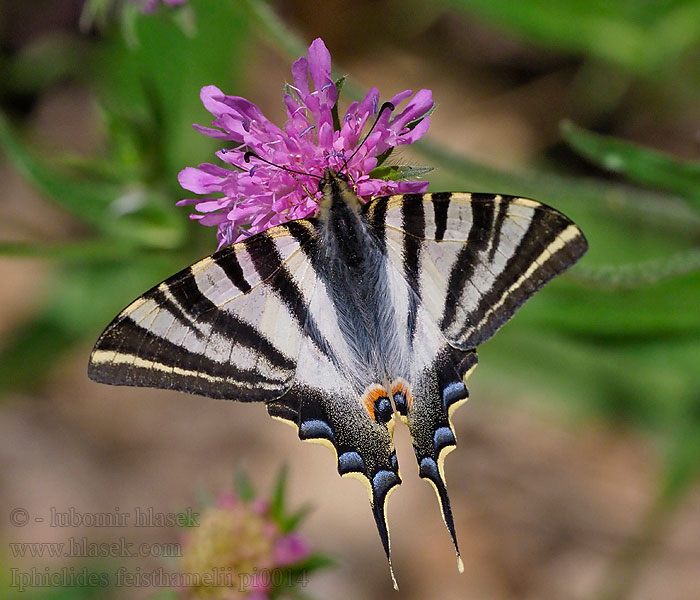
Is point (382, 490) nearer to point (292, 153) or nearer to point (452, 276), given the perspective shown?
point (452, 276)

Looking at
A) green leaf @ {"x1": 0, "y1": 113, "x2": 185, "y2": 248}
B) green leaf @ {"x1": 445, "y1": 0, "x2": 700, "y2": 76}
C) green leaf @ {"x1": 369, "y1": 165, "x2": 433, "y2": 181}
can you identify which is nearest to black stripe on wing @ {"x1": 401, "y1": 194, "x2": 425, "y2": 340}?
green leaf @ {"x1": 369, "y1": 165, "x2": 433, "y2": 181}

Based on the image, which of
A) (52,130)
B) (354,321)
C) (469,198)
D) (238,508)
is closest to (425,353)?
(354,321)

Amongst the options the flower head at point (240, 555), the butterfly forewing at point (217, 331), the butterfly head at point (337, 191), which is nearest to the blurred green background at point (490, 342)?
the butterfly head at point (337, 191)

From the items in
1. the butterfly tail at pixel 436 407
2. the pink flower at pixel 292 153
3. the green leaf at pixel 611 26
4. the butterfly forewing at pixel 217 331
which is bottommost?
the butterfly tail at pixel 436 407

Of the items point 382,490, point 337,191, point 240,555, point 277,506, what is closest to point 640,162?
point 337,191

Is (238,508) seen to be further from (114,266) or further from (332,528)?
(114,266)

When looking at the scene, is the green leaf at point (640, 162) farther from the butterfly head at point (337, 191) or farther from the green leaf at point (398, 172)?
the butterfly head at point (337, 191)
